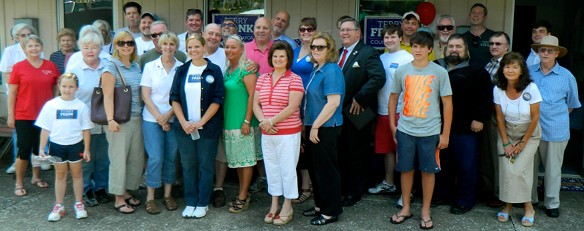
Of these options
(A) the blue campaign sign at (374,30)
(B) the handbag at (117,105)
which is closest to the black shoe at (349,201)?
(B) the handbag at (117,105)

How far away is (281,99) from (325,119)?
1.26ft

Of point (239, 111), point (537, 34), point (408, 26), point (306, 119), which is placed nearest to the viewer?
point (306, 119)

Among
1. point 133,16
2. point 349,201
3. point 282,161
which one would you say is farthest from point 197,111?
point 133,16

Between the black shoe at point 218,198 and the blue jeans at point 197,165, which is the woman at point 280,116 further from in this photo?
the black shoe at point 218,198

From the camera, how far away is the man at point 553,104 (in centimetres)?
461

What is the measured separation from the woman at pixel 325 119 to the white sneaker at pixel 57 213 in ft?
7.03

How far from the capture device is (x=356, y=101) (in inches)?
185

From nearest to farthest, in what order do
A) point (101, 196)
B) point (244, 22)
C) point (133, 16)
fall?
1. point (101, 196)
2. point (133, 16)
3. point (244, 22)

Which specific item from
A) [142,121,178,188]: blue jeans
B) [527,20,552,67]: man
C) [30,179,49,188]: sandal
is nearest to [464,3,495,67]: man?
[527,20,552,67]: man

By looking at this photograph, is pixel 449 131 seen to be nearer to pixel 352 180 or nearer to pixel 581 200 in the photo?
pixel 352 180

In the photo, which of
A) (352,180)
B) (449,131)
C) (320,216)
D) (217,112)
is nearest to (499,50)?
(449,131)

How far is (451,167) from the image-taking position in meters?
4.90

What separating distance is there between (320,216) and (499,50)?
2139 millimetres

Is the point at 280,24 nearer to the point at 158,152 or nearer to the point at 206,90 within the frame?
the point at 206,90
